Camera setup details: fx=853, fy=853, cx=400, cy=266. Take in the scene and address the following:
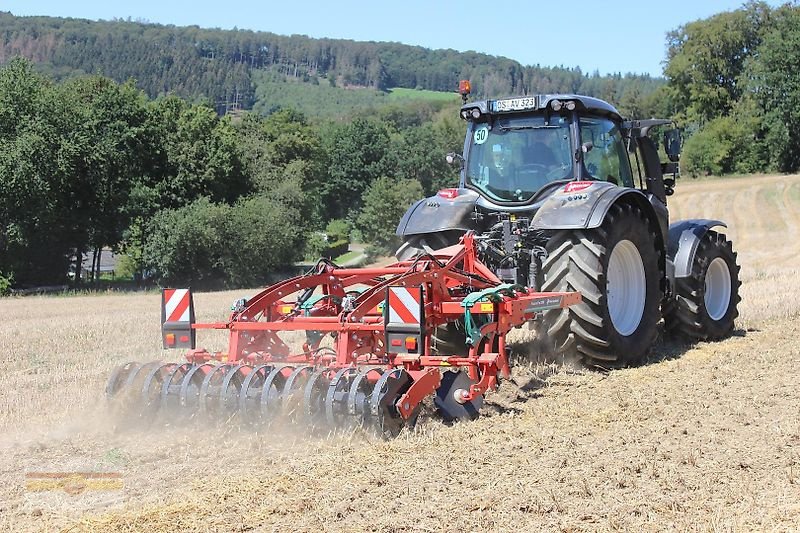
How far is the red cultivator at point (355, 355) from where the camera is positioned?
16.8 ft

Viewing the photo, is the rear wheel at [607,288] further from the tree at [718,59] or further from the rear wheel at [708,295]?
the tree at [718,59]

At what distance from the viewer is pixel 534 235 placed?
7.16 meters

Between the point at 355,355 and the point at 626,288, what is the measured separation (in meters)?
3.01

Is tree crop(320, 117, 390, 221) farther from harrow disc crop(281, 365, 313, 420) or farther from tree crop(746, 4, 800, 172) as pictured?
harrow disc crop(281, 365, 313, 420)

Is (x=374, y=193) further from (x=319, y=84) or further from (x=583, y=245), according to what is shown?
(x=319, y=84)

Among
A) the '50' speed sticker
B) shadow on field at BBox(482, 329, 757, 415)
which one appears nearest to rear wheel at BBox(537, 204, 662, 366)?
shadow on field at BBox(482, 329, 757, 415)

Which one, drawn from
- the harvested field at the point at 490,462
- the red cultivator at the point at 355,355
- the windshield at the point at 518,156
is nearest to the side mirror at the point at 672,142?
the windshield at the point at 518,156

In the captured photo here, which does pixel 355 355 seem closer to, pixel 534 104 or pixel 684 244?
pixel 534 104

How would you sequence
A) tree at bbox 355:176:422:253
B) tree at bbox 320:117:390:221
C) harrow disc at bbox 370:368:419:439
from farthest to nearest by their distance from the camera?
tree at bbox 320:117:390:221 < tree at bbox 355:176:422:253 < harrow disc at bbox 370:368:419:439

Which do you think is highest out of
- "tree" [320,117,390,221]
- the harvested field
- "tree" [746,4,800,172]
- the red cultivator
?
"tree" [746,4,800,172]

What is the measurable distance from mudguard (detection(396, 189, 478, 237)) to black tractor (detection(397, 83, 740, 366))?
0.03ft

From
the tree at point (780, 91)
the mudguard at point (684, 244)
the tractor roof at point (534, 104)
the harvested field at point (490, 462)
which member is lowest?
the harvested field at point (490, 462)

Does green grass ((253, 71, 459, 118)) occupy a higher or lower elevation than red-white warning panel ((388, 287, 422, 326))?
higher

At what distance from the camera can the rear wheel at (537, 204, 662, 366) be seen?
6.74 m
